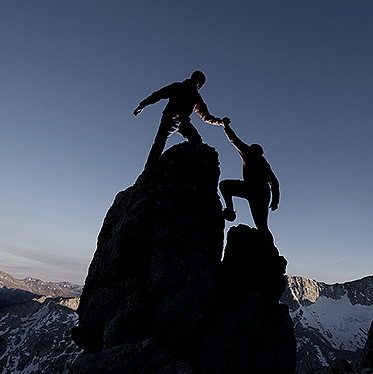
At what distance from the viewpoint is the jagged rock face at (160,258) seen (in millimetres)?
7781

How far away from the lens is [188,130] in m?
11.8

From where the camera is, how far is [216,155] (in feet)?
37.4

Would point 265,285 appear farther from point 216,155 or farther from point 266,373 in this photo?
point 216,155

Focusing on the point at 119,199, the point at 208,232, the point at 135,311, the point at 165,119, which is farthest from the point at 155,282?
the point at 165,119

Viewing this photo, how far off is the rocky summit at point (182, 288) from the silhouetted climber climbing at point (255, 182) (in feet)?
3.21

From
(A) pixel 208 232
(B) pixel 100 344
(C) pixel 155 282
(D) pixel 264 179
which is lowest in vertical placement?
(B) pixel 100 344

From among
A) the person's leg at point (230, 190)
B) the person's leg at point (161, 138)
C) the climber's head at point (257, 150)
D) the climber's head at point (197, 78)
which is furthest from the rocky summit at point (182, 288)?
the climber's head at point (197, 78)

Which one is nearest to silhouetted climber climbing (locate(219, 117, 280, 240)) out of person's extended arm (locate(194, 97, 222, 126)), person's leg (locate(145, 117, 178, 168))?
person's extended arm (locate(194, 97, 222, 126))

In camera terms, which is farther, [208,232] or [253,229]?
[253,229]

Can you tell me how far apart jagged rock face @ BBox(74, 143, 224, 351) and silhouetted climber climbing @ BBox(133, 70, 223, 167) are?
100 cm

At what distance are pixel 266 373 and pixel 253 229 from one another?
4539 mm

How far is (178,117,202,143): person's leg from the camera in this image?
11.7 m

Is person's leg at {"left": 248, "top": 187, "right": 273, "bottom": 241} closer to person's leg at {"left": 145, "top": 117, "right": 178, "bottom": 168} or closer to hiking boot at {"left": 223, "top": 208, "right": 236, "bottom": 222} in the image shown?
hiking boot at {"left": 223, "top": 208, "right": 236, "bottom": 222}

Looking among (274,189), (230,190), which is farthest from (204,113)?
(274,189)
